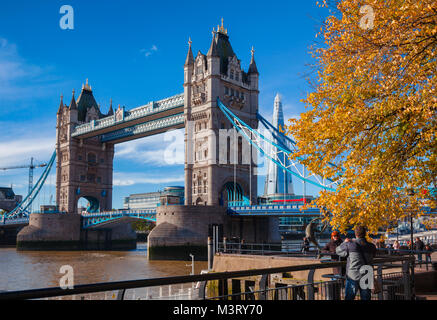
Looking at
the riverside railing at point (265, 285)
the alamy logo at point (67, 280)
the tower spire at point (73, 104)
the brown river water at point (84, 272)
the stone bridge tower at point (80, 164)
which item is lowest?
the brown river water at point (84, 272)

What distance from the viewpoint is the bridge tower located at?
174 ft

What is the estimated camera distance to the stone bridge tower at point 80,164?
254 ft

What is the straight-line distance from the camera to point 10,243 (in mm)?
84125

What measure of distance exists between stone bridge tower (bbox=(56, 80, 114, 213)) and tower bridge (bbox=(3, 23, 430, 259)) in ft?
6.74

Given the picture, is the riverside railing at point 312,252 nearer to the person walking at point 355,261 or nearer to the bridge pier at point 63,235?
the person walking at point 355,261

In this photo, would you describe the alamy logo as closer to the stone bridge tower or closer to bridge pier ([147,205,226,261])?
bridge pier ([147,205,226,261])

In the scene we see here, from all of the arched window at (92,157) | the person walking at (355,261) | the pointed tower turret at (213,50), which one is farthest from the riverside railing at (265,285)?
the arched window at (92,157)

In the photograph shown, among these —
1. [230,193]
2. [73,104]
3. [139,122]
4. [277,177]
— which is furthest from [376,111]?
[277,177]

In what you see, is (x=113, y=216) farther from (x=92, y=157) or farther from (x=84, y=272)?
(x=84, y=272)

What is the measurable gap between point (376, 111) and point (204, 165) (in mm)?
44565

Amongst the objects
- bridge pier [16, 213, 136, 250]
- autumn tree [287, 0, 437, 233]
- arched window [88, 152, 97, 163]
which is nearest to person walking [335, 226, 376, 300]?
autumn tree [287, 0, 437, 233]

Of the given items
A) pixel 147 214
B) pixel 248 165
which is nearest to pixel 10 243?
pixel 147 214

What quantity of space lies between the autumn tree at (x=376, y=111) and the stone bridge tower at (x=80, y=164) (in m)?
70.9

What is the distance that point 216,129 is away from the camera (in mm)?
53250
